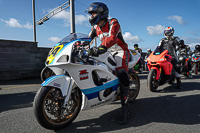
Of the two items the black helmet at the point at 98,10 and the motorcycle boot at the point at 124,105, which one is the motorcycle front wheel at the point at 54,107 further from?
the black helmet at the point at 98,10

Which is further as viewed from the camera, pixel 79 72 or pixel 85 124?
pixel 85 124

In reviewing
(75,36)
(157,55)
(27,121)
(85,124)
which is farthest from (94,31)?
(157,55)

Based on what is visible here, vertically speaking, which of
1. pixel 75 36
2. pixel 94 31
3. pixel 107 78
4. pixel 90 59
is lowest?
pixel 107 78

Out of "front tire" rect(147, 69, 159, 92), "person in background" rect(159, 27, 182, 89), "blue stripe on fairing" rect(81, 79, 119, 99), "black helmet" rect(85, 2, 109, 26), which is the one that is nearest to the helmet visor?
"black helmet" rect(85, 2, 109, 26)

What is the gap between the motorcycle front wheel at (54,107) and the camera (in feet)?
6.76

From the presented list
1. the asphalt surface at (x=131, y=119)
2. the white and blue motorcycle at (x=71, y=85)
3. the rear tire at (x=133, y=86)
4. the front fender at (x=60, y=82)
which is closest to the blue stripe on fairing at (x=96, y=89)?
the white and blue motorcycle at (x=71, y=85)

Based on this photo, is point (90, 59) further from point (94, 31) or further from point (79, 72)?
point (94, 31)

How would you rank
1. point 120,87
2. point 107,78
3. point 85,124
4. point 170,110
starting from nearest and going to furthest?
point 85,124, point 107,78, point 120,87, point 170,110

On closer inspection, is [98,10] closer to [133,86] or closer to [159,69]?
[133,86]

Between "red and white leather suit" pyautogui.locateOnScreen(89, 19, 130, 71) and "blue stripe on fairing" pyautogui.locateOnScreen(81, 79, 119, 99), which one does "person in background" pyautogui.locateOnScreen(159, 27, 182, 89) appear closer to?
"red and white leather suit" pyautogui.locateOnScreen(89, 19, 130, 71)

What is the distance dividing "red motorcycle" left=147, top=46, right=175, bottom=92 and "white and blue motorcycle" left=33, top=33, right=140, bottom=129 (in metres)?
2.42

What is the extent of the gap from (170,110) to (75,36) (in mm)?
2315

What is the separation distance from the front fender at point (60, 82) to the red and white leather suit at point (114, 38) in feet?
2.85

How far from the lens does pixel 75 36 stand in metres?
2.50
